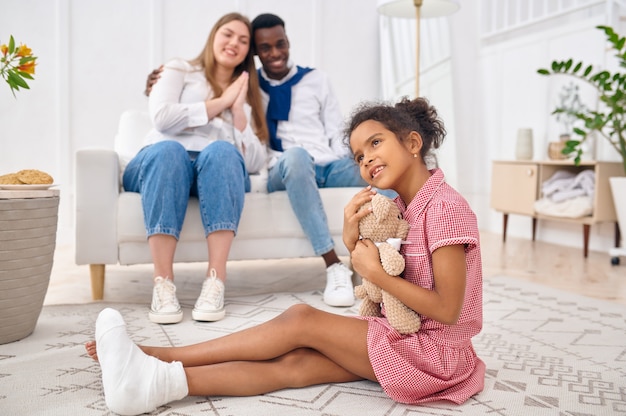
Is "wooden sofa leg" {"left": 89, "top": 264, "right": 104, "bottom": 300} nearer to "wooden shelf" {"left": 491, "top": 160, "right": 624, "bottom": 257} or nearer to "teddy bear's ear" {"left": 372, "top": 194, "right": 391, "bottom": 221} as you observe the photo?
"teddy bear's ear" {"left": 372, "top": 194, "right": 391, "bottom": 221}

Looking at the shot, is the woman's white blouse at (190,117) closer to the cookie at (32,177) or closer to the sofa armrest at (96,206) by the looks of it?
the sofa armrest at (96,206)

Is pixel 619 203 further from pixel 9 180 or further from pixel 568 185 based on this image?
pixel 9 180

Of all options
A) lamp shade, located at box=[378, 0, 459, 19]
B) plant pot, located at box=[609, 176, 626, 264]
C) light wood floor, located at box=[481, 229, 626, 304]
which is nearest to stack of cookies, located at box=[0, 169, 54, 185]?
light wood floor, located at box=[481, 229, 626, 304]

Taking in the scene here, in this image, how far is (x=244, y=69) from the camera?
228cm

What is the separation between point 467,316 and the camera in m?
1.10

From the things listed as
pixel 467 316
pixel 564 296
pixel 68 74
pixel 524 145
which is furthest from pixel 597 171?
→ pixel 68 74

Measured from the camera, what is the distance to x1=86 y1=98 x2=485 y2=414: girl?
103 centimetres

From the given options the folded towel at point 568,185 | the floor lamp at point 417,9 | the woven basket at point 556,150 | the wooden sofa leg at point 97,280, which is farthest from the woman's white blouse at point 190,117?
the woven basket at point 556,150

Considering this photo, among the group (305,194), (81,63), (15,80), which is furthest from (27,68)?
(81,63)

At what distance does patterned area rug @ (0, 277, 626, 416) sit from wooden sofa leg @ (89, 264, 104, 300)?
96 mm

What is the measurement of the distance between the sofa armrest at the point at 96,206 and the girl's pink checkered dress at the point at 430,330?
1182mm

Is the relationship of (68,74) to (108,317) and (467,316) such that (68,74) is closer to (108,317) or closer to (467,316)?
(108,317)

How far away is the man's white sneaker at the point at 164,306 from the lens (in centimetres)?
169

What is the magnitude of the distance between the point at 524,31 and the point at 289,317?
12.0ft
